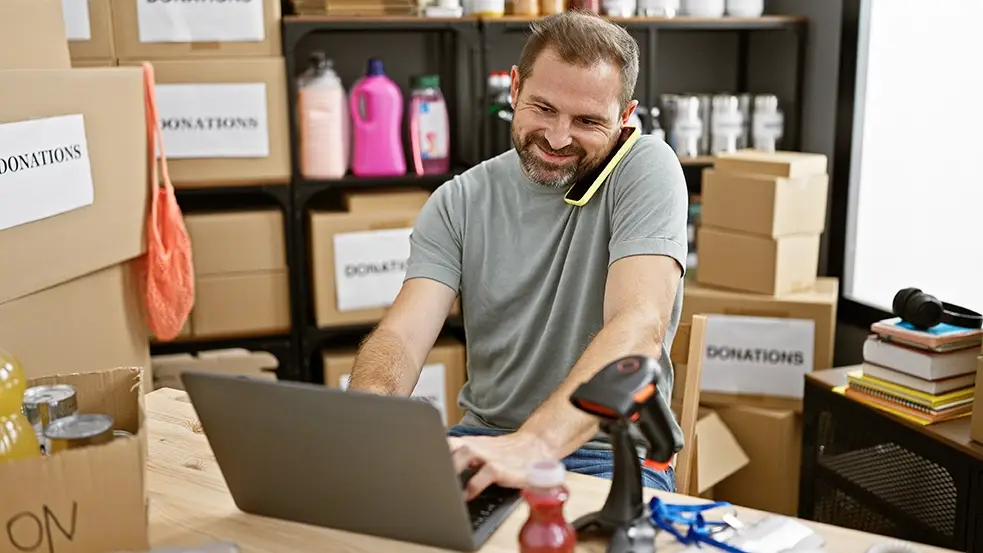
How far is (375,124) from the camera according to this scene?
279cm

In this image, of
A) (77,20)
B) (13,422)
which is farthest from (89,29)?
(13,422)

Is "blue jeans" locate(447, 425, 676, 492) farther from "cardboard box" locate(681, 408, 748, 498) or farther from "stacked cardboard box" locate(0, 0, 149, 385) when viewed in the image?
"stacked cardboard box" locate(0, 0, 149, 385)

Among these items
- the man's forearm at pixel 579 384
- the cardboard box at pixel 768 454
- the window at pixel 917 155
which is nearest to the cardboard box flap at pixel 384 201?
the cardboard box at pixel 768 454

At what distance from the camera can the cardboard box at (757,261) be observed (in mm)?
2613

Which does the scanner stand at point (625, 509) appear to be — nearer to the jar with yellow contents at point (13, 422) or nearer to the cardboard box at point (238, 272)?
the jar with yellow contents at point (13, 422)

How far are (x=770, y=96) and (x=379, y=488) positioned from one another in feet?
7.81

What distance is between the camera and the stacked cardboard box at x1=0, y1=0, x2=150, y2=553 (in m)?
1.83

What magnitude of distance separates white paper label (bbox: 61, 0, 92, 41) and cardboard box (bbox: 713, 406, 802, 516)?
1957 mm

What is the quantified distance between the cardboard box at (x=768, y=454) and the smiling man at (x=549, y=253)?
1052 mm

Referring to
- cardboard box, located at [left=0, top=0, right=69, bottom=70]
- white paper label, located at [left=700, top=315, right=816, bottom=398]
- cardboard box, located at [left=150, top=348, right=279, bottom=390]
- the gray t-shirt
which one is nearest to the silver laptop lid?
the gray t-shirt

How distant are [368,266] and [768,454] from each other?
123cm

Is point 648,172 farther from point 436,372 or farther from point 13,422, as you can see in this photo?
point 436,372

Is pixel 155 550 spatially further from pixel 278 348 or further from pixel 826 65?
pixel 826 65

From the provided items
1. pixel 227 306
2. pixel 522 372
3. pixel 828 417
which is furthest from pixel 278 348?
pixel 828 417
